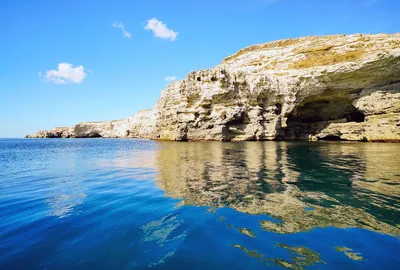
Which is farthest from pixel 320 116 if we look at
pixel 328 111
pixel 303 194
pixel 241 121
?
pixel 303 194

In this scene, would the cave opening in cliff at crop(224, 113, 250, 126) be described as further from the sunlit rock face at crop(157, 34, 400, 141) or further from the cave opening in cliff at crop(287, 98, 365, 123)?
the cave opening in cliff at crop(287, 98, 365, 123)

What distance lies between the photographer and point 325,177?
12039 mm

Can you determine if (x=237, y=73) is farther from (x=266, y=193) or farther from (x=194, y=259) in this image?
(x=194, y=259)

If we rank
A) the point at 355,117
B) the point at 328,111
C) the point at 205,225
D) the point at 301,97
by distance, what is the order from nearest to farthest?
the point at 205,225
the point at 301,97
the point at 355,117
the point at 328,111

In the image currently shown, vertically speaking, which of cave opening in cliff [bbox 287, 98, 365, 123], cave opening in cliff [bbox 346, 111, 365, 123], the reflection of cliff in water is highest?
cave opening in cliff [bbox 287, 98, 365, 123]

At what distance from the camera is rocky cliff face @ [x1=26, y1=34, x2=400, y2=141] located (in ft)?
121

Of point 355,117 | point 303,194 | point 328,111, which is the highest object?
point 328,111

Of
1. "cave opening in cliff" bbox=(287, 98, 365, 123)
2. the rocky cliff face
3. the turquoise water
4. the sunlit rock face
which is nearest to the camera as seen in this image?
the turquoise water

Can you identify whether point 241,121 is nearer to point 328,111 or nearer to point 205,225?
point 328,111

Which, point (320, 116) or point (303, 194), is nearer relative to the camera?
point (303, 194)

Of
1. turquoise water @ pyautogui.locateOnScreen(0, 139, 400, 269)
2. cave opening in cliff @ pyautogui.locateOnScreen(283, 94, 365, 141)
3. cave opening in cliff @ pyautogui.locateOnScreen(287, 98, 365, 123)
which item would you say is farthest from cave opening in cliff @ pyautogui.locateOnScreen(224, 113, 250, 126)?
turquoise water @ pyautogui.locateOnScreen(0, 139, 400, 269)

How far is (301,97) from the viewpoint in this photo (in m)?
45.9

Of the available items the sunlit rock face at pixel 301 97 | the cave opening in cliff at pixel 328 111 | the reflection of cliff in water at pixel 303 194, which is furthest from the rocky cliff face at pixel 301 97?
the reflection of cliff in water at pixel 303 194

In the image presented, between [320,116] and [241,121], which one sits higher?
[320,116]
